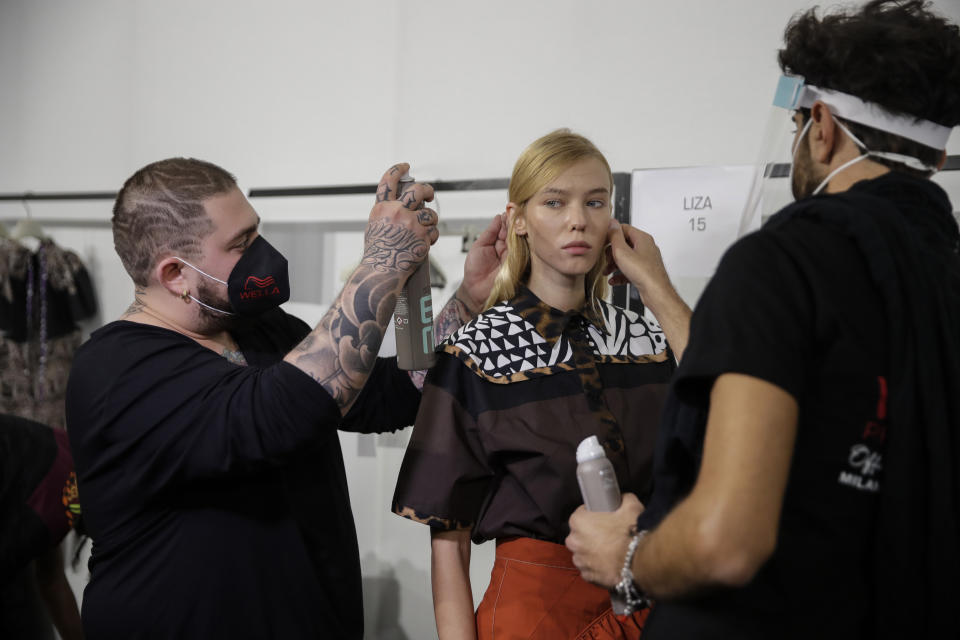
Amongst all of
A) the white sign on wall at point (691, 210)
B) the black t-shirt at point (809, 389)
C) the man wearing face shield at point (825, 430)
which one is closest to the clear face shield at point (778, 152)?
the man wearing face shield at point (825, 430)

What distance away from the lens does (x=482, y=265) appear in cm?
163

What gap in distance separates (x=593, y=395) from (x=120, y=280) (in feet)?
7.93

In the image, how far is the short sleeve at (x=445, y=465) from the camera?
125cm

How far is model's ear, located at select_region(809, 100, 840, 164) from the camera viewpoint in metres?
0.84

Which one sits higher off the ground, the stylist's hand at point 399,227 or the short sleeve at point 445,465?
the stylist's hand at point 399,227

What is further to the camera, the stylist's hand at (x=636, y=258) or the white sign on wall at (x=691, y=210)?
the white sign on wall at (x=691, y=210)

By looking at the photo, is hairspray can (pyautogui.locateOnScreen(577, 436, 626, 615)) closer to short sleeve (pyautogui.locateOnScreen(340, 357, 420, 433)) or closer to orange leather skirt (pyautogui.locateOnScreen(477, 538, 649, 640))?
orange leather skirt (pyautogui.locateOnScreen(477, 538, 649, 640))

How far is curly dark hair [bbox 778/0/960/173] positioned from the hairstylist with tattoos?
0.69 metres

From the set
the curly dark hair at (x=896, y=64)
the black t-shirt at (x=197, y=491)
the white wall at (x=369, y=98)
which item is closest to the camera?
the curly dark hair at (x=896, y=64)

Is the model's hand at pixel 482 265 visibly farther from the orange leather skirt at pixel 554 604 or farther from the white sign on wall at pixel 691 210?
the orange leather skirt at pixel 554 604

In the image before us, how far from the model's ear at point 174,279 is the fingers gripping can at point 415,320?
0.37m

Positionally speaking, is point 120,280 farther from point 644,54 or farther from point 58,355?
point 644,54

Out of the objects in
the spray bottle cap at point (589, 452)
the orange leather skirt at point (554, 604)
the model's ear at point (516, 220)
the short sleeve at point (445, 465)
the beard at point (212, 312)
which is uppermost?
the model's ear at point (516, 220)

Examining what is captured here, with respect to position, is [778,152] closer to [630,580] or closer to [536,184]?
[536,184]
